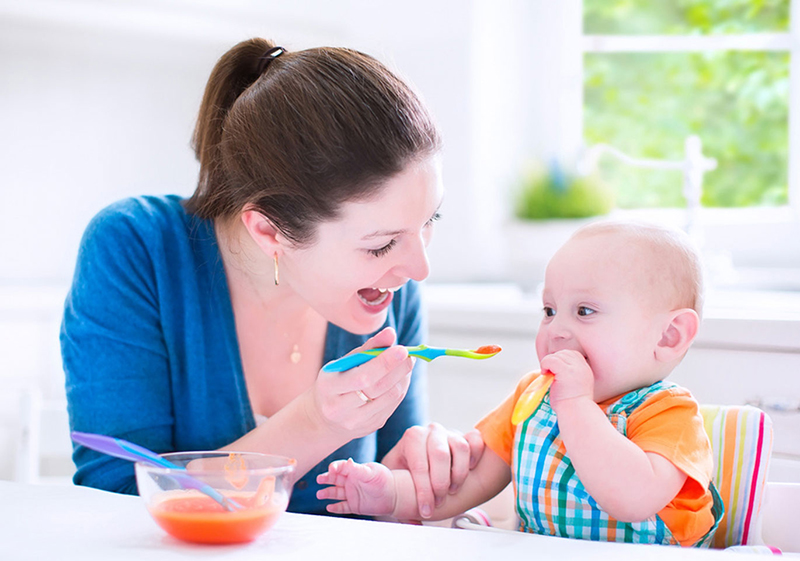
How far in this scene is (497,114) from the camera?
108 inches

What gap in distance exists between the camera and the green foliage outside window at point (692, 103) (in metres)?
2.56

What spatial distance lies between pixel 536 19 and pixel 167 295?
1.93 meters

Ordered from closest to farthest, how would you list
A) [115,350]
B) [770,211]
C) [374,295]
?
[115,350] → [374,295] → [770,211]

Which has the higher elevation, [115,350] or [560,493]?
[115,350]

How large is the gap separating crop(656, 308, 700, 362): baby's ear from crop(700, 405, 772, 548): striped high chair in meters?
0.12

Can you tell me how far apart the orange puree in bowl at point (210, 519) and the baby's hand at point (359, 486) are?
358 mm

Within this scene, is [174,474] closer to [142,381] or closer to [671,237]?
[142,381]

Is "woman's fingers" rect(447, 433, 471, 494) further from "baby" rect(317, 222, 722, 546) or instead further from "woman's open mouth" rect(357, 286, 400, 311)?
"woman's open mouth" rect(357, 286, 400, 311)

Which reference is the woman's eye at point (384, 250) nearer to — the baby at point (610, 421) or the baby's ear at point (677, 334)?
the baby at point (610, 421)

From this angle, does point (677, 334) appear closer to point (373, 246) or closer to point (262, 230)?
point (373, 246)

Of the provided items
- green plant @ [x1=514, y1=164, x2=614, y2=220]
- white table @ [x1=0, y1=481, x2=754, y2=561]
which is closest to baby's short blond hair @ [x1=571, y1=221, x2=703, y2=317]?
white table @ [x1=0, y1=481, x2=754, y2=561]

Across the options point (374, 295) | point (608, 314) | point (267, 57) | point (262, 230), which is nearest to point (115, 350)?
point (262, 230)

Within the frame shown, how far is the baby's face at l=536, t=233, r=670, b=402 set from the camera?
1.06 metres

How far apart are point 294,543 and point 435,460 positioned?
0.44m
